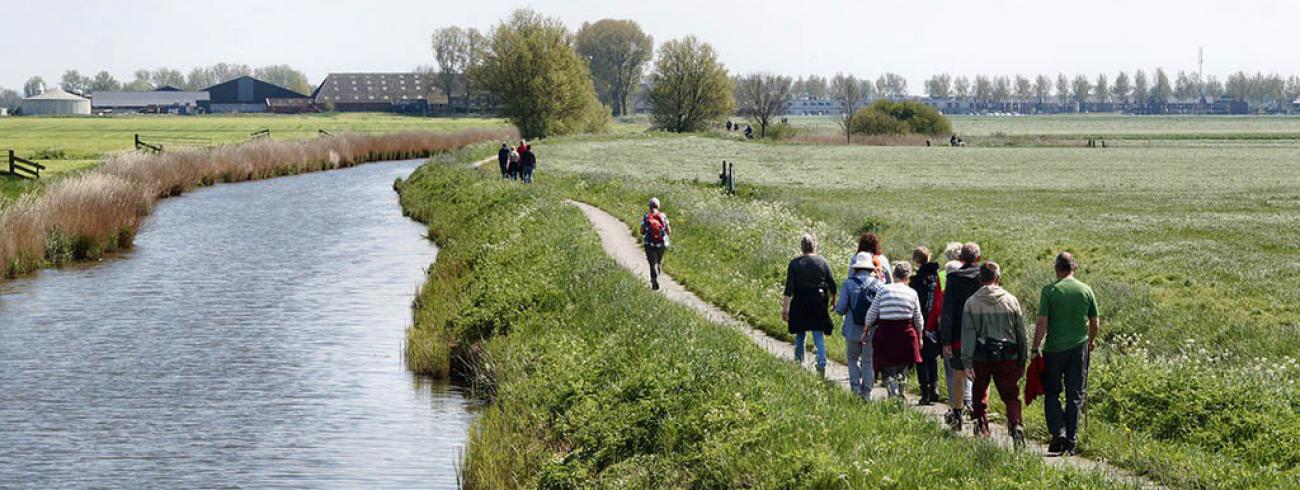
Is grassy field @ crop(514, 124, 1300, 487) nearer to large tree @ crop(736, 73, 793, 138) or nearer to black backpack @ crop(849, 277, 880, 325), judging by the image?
black backpack @ crop(849, 277, 880, 325)

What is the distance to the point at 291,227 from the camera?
163ft

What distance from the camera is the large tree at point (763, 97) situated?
Answer: 147375 mm

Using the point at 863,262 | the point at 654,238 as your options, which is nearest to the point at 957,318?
the point at 863,262

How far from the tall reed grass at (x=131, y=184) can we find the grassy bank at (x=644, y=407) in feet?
53.1

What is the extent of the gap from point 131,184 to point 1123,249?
A: 3423 cm

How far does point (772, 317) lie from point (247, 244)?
83.1 ft

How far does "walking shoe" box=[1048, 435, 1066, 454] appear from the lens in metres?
14.6

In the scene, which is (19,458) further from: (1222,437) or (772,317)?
(1222,437)

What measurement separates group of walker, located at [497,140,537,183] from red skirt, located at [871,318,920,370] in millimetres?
38209

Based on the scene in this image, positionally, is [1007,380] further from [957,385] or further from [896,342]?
[896,342]

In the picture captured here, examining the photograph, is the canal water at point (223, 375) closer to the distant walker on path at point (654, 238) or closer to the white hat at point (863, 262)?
the distant walker on path at point (654, 238)

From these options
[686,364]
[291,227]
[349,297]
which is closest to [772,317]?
[686,364]

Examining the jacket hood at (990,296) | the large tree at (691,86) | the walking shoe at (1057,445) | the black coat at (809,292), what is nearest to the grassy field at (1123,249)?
the walking shoe at (1057,445)

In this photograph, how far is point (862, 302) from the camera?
55.4ft
